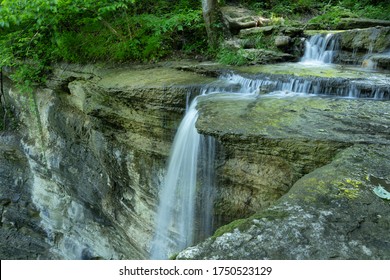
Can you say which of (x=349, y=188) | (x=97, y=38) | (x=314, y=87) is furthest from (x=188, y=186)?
(x=97, y=38)

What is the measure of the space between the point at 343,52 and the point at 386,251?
647 centimetres

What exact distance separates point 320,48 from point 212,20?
8.85ft

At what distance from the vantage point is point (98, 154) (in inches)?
297

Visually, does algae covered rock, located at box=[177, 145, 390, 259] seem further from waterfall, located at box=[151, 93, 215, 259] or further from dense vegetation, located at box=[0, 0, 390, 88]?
dense vegetation, located at box=[0, 0, 390, 88]

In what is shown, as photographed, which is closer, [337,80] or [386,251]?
[386,251]

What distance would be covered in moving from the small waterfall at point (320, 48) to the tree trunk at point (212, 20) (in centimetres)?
218

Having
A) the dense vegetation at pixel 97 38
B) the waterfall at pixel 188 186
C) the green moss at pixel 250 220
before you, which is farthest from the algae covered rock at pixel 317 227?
the dense vegetation at pixel 97 38

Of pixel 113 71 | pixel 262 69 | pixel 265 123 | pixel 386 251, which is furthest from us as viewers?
pixel 113 71

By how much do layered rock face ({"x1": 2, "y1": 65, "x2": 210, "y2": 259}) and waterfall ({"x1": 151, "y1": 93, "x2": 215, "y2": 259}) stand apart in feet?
1.29

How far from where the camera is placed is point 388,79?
5.83m

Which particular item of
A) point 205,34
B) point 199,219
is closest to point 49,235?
point 199,219

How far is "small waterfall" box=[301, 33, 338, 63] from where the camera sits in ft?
25.7

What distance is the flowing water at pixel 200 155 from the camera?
518cm

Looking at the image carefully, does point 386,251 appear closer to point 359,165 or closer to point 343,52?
point 359,165
